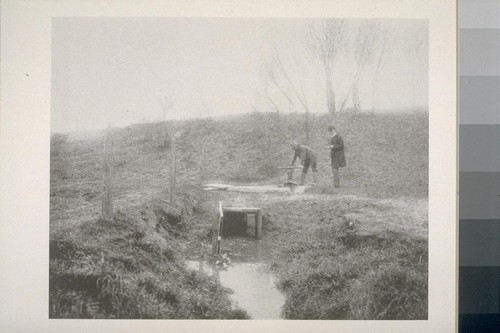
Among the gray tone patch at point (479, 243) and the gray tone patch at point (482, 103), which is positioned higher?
the gray tone patch at point (482, 103)

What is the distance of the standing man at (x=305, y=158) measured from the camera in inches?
108

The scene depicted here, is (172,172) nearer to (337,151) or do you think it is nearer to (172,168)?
(172,168)

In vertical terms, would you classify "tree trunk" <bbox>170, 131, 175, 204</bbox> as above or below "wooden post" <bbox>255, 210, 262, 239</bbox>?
above

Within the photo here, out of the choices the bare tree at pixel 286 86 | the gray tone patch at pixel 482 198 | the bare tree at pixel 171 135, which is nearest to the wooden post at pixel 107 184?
the bare tree at pixel 171 135

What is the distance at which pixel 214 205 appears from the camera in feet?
9.00

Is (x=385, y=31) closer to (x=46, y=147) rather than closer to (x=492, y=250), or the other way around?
(x=492, y=250)

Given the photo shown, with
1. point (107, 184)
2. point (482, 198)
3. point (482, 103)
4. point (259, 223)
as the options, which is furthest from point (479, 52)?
point (107, 184)

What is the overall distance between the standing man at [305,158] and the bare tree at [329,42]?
0.26 meters

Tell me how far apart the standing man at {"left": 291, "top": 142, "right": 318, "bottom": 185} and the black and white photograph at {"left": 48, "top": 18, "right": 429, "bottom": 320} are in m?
0.01

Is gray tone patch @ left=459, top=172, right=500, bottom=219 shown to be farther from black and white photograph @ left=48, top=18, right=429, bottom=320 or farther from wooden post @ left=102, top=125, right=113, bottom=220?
wooden post @ left=102, top=125, right=113, bottom=220

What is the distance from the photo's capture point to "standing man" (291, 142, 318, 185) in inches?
108

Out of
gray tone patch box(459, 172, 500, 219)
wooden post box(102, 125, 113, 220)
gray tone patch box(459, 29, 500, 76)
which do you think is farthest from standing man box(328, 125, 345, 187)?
wooden post box(102, 125, 113, 220)

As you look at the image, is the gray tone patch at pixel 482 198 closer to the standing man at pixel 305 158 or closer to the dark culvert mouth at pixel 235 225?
the standing man at pixel 305 158

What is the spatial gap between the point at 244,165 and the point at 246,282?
67 centimetres
